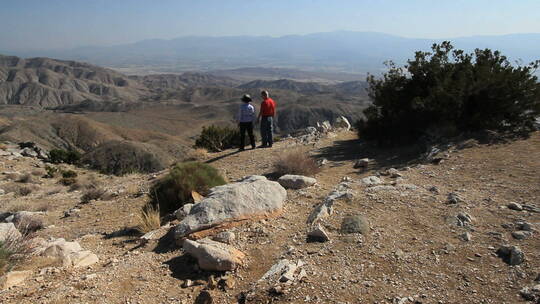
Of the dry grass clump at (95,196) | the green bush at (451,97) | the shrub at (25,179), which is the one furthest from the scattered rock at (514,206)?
the shrub at (25,179)

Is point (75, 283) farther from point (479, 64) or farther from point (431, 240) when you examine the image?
point (479, 64)

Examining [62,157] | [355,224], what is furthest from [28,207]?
[62,157]

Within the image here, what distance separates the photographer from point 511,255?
192 inches

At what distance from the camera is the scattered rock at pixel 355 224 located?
228 inches

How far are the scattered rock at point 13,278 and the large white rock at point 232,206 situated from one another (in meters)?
1.99

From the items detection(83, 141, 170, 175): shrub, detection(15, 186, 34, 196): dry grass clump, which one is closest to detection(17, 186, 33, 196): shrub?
detection(15, 186, 34, 196): dry grass clump

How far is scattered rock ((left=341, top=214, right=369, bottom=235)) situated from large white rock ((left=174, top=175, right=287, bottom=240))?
4.16 feet

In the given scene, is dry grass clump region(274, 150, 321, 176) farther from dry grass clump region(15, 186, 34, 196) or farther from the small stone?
dry grass clump region(15, 186, 34, 196)

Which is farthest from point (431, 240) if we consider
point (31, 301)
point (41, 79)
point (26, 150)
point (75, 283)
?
point (41, 79)

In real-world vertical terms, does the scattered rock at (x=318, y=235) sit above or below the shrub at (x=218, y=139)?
above

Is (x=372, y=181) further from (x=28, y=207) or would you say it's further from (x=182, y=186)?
(x=28, y=207)

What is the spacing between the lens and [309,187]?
27.2ft

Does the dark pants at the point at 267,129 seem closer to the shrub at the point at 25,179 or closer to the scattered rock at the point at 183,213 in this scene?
the scattered rock at the point at 183,213

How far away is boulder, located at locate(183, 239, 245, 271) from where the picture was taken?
5014 millimetres
